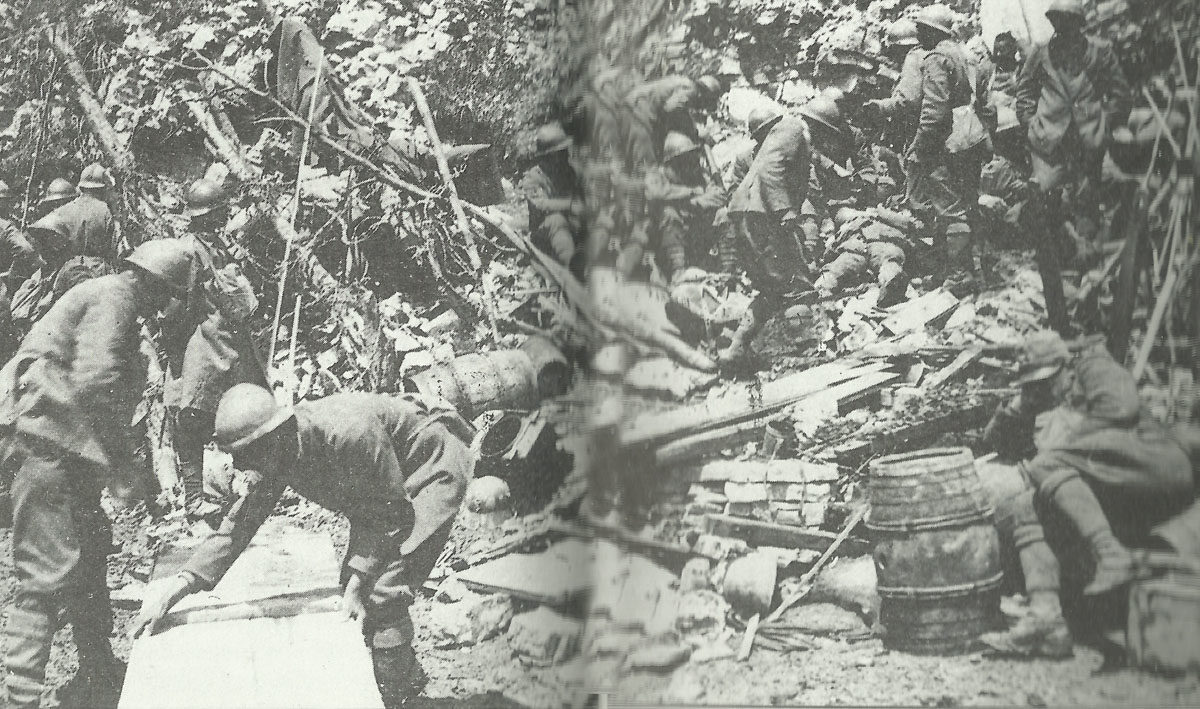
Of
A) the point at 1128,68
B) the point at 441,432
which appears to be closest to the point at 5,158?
the point at 441,432

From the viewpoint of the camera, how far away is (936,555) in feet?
10.2

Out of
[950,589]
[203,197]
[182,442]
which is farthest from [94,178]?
[950,589]

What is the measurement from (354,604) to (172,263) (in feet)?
4.97

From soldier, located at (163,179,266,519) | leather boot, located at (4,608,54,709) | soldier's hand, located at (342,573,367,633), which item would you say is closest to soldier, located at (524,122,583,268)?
soldier, located at (163,179,266,519)

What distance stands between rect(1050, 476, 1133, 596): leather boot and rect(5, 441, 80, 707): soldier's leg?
363 centimetres

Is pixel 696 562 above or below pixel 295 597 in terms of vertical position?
above

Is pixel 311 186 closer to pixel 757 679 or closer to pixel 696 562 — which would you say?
pixel 696 562

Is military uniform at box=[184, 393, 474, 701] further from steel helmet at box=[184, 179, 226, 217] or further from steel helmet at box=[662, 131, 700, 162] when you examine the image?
steel helmet at box=[662, 131, 700, 162]

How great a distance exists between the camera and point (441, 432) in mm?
3514

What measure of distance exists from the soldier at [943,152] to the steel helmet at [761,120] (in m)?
0.52

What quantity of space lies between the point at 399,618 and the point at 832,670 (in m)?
1.63

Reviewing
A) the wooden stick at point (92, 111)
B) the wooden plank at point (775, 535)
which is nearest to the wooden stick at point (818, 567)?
the wooden plank at point (775, 535)

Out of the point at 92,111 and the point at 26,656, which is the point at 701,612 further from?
the point at 92,111

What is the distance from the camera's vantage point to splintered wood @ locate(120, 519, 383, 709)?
3316mm
